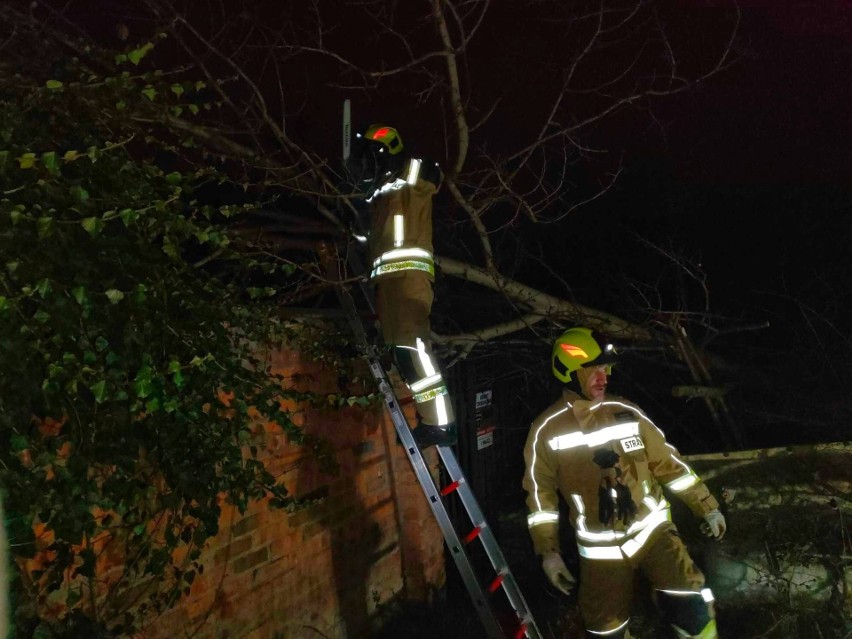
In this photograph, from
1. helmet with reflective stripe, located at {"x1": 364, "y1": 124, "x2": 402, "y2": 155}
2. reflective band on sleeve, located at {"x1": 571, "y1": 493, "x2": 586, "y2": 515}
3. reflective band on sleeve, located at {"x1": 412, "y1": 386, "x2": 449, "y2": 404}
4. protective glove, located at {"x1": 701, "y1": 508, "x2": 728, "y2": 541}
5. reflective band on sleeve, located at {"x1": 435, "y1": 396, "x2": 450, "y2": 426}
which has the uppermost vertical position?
helmet with reflective stripe, located at {"x1": 364, "y1": 124, "x2": 402, "y2": 155}

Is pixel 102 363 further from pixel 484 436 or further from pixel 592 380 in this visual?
pixel 484 436

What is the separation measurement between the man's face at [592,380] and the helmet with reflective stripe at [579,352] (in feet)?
0.12

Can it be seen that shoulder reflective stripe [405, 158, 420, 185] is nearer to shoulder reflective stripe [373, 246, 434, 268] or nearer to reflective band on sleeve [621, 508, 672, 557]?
shoulder reflective stripe [373, 246, 434, 268]

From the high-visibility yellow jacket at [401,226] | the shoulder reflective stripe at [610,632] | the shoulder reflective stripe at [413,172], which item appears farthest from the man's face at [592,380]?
the shoulder reflective stripe at [413,172]

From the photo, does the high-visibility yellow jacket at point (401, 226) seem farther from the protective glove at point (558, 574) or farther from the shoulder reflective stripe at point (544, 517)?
the protective glove at point (558, 574)

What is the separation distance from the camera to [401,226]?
3.12 meters

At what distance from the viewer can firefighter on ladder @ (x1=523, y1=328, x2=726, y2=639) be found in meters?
2.97

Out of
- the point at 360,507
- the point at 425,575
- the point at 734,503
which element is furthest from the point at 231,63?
the point at 734,503

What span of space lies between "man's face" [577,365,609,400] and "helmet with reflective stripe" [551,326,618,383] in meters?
0.04

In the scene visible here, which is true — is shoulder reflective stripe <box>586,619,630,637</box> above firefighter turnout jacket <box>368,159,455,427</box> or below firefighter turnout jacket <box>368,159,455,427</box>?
below

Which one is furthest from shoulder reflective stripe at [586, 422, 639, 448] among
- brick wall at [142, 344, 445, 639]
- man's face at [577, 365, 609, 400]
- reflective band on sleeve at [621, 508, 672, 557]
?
brick wall at [142, 344, 445, 639]

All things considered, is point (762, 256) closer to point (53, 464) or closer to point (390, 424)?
point (390, 424)

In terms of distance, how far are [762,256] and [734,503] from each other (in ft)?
16.4

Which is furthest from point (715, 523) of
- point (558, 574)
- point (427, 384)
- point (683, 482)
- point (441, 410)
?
point (427, 384)
